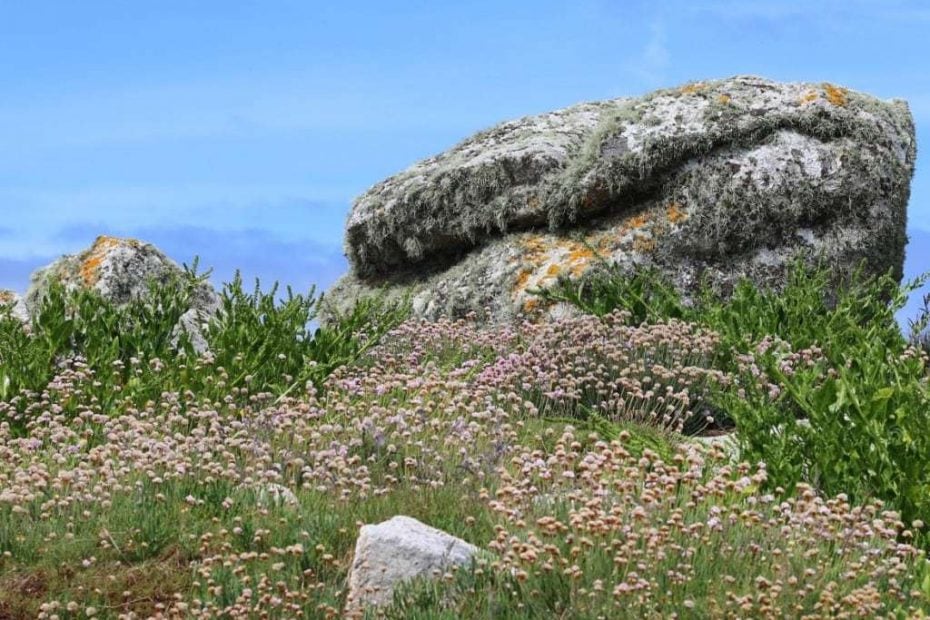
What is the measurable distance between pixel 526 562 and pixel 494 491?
149cm

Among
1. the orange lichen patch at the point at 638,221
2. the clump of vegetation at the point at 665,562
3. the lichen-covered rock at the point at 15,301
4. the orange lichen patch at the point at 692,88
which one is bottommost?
the clump of vegetation at the point at 665,562

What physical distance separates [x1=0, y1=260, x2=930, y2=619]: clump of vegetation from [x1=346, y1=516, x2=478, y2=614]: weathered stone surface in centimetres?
11

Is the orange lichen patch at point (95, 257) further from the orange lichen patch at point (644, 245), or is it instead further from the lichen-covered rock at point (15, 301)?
the orange lichen patch at point (644, 245)

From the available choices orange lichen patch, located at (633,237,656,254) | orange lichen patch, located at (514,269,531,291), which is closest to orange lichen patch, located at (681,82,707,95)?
orange lichen patch, located at (633,237,656,254)

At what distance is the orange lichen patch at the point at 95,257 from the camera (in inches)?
522

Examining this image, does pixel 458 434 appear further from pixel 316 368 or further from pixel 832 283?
pixel 832 283

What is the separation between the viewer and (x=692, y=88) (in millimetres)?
14172

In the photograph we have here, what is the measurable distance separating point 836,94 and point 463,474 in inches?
335

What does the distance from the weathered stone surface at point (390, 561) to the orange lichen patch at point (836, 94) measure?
386 inches

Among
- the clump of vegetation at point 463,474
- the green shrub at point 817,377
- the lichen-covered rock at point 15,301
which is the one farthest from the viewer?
the lichen-covered rock at point 15,301

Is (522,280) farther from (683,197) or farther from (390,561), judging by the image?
(390,561)

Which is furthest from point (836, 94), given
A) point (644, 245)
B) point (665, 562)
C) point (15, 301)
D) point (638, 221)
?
point (665, 562)

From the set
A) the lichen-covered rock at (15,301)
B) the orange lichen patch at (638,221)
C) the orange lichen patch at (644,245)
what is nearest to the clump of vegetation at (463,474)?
the orange lichen patch at (644,245)

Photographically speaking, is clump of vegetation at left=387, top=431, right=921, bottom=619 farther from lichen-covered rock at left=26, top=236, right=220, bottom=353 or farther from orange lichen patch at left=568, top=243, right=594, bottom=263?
lichen-covered rock at left=26, top=236, right=220, bottom=353
